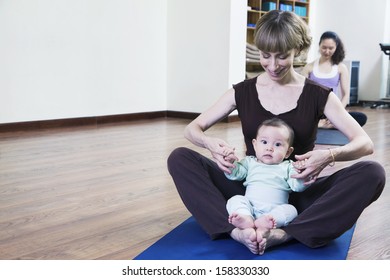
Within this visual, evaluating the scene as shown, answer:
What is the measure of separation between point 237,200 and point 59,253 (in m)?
0.60

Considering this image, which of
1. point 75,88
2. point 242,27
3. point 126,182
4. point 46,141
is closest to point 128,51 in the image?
point 75,88

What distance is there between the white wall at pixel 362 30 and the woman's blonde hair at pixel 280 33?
606 cm

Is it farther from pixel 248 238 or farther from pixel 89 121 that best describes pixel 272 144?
pixel 89 121

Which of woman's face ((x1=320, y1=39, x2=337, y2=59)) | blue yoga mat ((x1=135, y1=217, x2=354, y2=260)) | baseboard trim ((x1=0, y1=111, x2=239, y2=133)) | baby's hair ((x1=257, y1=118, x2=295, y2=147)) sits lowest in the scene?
baseboard trim ((x1=0, y1=111, x2=239, y2=133))

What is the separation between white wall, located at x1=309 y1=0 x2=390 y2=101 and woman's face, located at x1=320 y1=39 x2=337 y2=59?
11.5 feet

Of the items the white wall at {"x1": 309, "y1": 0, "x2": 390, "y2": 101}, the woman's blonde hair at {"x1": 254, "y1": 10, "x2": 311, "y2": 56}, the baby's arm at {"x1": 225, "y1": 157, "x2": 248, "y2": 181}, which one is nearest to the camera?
the woman's blonde hair at {"x1": 254, "y1": 10, "x2": 311, "y2": 56}

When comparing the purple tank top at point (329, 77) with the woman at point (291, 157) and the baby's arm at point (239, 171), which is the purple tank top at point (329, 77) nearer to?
the woman at point (291, 157)

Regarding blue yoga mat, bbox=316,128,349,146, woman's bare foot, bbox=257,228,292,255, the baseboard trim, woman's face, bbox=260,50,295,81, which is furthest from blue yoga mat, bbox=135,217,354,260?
the baseboard trim

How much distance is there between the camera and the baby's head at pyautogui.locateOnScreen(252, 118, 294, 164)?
1728mm

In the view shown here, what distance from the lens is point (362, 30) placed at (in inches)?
308

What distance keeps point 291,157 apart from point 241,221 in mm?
392

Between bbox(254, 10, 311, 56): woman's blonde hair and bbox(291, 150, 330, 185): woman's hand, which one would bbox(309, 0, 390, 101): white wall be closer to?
bbox(254, 10, 311, 56): woman's blonde hair

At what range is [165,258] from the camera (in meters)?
1.59

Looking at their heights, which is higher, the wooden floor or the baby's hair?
the baby's hair
